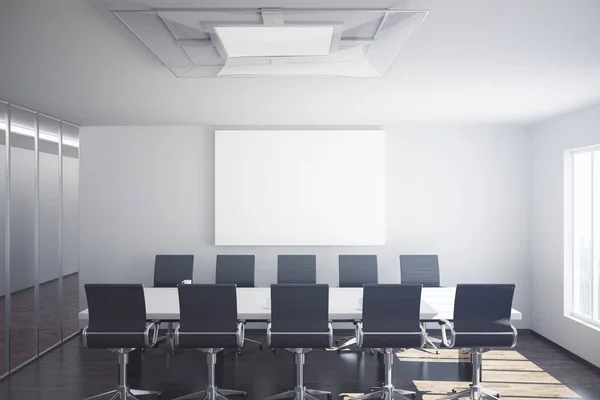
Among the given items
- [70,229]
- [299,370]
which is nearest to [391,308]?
[299,370]

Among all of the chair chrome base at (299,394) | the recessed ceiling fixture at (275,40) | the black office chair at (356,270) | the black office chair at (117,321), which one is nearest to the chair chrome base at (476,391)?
the chair chrome base at (299,394)

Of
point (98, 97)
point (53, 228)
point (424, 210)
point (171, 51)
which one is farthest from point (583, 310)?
point (53, 228)

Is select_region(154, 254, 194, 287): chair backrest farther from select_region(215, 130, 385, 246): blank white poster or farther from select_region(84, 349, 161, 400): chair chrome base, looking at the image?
select_region(84, 349, 161, 400): chair chrome base

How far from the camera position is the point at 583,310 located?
20.3 feet

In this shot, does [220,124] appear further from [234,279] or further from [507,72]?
[507,72]

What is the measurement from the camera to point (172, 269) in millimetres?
6707

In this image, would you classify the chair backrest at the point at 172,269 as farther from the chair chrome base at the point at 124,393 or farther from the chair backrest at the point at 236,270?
the chair chrome base at the point at 124,393

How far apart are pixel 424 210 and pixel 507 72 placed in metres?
3.38

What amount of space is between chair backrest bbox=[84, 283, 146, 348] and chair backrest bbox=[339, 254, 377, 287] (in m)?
2.80

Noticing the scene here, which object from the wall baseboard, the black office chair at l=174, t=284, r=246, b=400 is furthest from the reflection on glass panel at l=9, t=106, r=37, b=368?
the wall baseboard

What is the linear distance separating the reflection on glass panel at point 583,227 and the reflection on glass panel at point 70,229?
6.51 m

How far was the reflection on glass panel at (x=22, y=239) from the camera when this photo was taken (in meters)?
5.61

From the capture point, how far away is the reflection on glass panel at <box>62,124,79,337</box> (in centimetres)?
688

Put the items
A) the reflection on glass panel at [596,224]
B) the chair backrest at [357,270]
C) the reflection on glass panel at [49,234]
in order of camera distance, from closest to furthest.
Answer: the reflection on glass panel at [596,224] < the reflection on glass panel at [49,234] < the chair backrest at [357,270]
